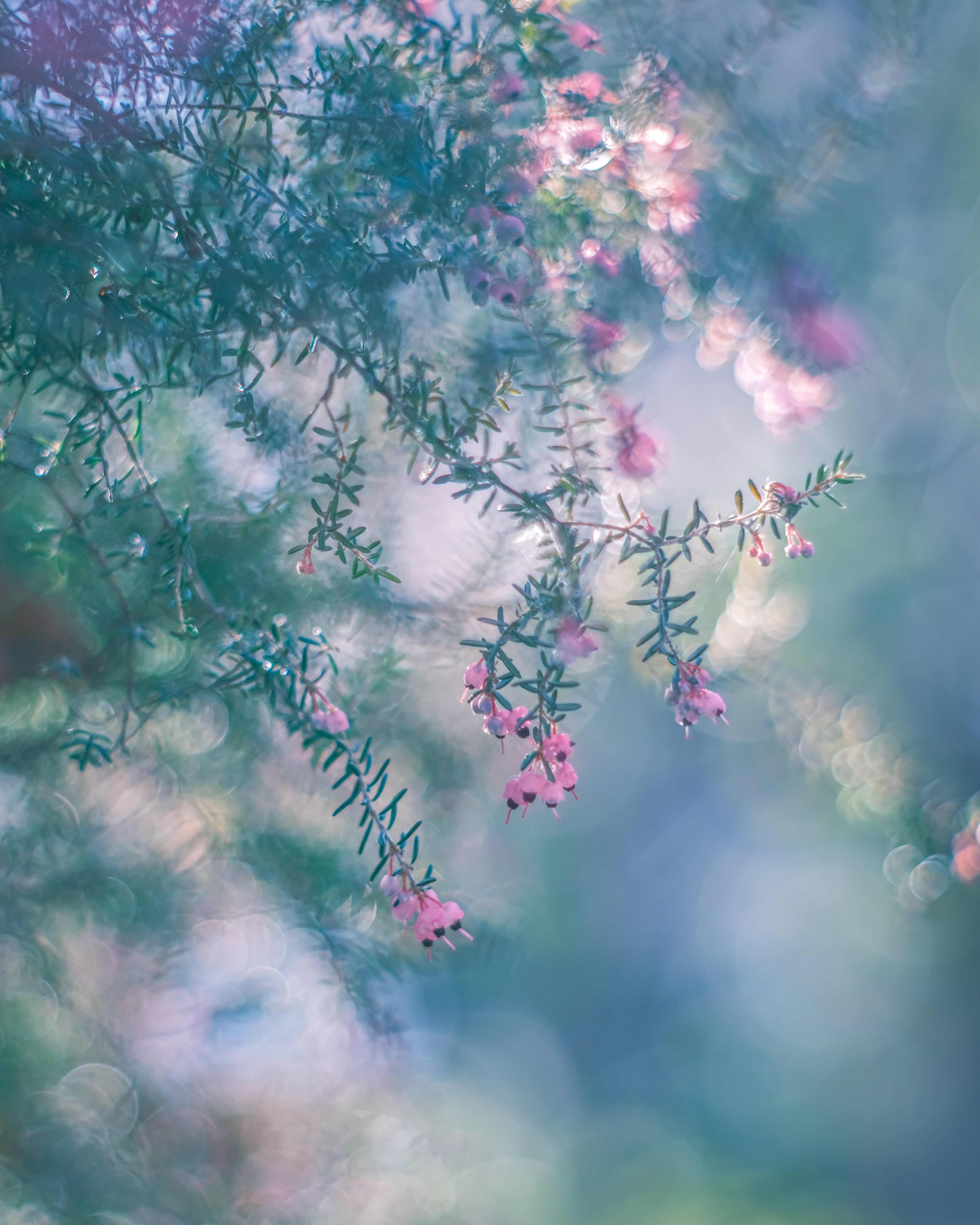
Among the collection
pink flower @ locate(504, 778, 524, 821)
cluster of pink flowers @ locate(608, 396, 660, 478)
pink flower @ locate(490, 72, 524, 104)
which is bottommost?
pink flower @ locate(504, 778, 524, 821)

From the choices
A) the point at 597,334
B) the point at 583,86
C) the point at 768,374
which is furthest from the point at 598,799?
→ the point at 583,86

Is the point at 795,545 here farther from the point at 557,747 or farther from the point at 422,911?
the point at 422,911

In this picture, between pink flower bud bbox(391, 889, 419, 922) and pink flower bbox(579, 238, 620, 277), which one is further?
pink flower bbox(579, 238, 620, 277)

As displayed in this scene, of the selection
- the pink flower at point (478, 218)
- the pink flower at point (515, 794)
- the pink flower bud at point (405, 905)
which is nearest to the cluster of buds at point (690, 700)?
the pink flower at point (515, 794)

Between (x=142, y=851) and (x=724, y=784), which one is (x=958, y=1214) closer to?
(x=724, y=784)

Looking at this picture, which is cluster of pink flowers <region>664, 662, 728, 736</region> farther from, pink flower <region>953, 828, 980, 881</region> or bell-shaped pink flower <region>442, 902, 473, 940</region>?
pink flower <region>953, 828, 980, 881</region>

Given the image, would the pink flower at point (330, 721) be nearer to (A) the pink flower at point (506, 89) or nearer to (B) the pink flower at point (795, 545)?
(B) the pink flower at point (795, 545)

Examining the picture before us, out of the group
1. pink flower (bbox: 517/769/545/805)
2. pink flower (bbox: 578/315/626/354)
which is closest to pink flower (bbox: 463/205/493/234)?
pink flower (bbox: 578/315/626/354)
